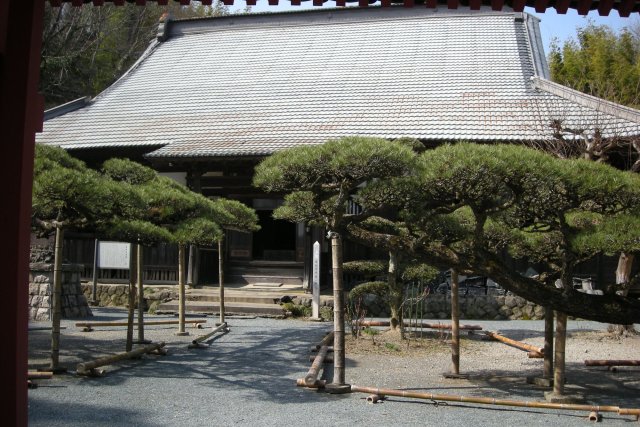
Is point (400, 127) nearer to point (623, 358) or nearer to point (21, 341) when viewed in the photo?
point (623, 358)

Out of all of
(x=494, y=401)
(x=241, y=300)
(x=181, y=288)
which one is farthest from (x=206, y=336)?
(x=494, y=401)

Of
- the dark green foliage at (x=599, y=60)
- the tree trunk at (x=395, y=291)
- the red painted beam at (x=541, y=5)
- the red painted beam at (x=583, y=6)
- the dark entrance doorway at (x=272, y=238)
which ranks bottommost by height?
the tree trunk at (x=395, y=291)

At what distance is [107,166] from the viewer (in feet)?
32.0

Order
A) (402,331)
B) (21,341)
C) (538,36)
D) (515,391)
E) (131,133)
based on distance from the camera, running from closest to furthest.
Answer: (21,341), (515,391), (402,331), (131,133), (538,36)

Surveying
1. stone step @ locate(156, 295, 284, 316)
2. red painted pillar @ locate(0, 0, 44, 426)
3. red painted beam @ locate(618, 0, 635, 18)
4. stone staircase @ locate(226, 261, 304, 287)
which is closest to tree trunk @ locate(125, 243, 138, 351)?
stone step @ locate(156, 295, 284, 316)

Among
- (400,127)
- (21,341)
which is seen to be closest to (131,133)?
(400,127)

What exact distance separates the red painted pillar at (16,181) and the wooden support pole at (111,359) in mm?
4295

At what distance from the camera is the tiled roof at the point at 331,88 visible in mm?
14594

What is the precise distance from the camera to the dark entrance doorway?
17286 millimetres

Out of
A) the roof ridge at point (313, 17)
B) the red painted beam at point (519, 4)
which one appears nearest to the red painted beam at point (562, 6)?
the red painted beam at point (519, 4)

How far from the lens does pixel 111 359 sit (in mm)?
8344

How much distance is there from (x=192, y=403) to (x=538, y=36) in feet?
56.8

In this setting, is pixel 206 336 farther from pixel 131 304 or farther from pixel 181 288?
pixel 131 304

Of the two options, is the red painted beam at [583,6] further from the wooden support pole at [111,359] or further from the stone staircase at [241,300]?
the stone staircase at [241,300]
